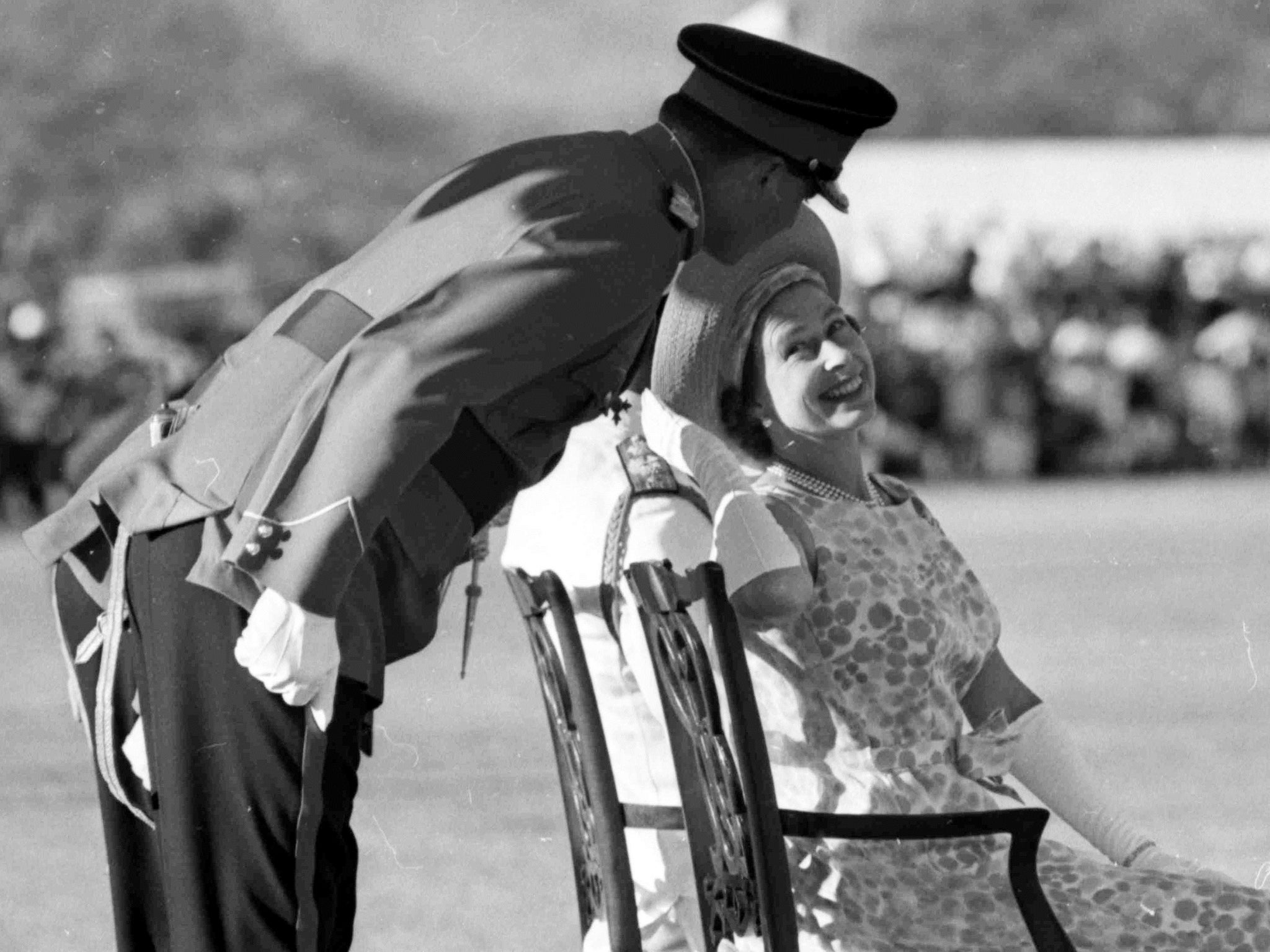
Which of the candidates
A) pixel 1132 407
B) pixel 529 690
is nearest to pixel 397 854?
pixel 529 690

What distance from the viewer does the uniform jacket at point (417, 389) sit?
2787mm

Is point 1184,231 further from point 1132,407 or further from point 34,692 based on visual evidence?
point 34,692

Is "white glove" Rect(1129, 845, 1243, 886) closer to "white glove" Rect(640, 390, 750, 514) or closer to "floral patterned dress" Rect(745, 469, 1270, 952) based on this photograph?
"floral patterned dress" Rect(745, 469, 1270, 952)

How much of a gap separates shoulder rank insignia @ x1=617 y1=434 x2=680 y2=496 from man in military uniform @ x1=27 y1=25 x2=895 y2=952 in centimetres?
12

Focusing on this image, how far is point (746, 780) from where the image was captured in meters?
2.83

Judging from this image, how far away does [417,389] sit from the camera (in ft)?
9.12

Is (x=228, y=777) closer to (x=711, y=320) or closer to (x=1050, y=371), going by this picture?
(x=711, y=320)

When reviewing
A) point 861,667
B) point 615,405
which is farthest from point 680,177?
point 861,667

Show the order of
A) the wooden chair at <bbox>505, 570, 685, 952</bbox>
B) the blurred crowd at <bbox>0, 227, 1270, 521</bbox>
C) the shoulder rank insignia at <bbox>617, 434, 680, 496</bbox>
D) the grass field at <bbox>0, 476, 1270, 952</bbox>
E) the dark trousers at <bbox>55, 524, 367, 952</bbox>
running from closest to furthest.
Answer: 1. the dark trousers at <bbox>55, 524, 367, 952</bbox>
2. the wooden chair at <bbox>505, 570, 685, 952</bbox>
3. the shoulder rank insignia at <bbox>617, 434, 680, 496</bbox>
4. the grass field at <bbox>0, 476, 1270, 952</bbox>
5. the blurred crowd at <bbox>0, 227, 1270, 521</bbox>

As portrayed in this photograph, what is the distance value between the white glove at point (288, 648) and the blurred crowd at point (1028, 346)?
12545 mm

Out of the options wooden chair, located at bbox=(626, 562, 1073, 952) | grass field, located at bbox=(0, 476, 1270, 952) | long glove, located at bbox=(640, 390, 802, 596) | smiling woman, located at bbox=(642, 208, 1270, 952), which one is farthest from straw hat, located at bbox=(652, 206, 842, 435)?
grass field, located at bbox=(0, 476, 1270, 952)

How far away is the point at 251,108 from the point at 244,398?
27998 mm

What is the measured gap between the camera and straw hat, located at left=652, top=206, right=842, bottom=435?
338 cm

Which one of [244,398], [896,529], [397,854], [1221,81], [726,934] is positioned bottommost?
[397,854]
